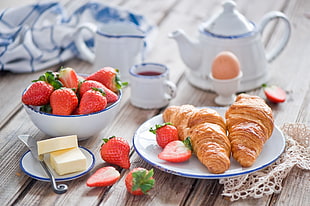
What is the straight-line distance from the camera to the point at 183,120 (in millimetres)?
1530

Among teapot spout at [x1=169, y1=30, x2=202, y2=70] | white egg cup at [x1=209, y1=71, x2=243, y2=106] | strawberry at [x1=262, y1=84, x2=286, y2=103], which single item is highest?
teapot spout at [x1=169, y1=30, x2=202, y2=70]

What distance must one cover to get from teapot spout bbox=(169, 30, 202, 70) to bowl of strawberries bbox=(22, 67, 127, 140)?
0.54 meters

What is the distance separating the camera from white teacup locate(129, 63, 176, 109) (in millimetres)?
1869

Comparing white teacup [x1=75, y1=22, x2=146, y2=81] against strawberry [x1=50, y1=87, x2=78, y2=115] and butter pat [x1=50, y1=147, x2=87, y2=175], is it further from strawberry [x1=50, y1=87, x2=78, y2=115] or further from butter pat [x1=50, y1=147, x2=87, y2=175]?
butter pat [x1=50, y1=147, x2=87, y2=175]

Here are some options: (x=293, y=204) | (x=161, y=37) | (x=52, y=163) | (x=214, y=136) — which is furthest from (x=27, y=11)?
(x=293, y=204)

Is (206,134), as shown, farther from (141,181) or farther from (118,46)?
(118,46)

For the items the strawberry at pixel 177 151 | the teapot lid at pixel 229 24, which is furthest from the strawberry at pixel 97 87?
the teapot lid at pixel 229 24

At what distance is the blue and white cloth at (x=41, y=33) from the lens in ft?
7.10

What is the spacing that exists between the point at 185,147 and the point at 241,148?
15 centimetres

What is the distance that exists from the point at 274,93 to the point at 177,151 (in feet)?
2.23

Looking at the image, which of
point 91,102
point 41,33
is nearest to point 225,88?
point 91,102

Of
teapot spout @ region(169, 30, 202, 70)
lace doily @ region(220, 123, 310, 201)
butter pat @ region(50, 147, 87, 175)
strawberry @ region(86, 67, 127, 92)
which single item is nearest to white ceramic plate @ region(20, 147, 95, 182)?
butter pat @ region(50, 147, 87, 175)

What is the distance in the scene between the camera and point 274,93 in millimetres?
1940

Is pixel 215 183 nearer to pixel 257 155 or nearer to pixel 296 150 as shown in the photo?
pixel 257 155
